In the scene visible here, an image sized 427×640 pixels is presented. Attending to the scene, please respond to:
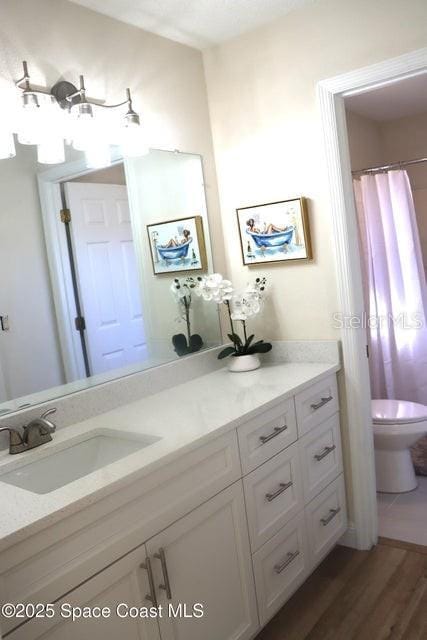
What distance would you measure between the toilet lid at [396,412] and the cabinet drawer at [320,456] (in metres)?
0.58

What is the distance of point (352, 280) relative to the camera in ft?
7.65

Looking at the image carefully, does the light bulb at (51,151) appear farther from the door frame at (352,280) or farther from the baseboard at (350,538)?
the baseboard at (350,538)

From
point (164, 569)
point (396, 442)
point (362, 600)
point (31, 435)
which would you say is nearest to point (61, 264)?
point (31, 435)

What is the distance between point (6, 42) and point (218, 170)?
1127mm

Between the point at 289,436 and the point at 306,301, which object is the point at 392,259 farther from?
the point at 289,436

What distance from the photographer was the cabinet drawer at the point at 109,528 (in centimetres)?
115

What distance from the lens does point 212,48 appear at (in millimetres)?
2533

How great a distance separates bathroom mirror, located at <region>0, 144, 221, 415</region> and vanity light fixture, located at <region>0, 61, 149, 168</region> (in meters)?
0.04

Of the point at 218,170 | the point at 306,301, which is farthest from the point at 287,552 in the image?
the point at 218,170

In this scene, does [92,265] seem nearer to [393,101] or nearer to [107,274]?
[107,274]

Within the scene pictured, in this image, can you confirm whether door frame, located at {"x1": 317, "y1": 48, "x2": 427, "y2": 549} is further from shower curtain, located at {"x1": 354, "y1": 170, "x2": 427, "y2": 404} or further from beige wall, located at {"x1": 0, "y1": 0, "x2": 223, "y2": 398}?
shower curtain, located at {"x1": 354, "y1": 170, "x2": 427, "y2": 404}

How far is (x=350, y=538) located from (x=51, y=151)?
82.2 inches

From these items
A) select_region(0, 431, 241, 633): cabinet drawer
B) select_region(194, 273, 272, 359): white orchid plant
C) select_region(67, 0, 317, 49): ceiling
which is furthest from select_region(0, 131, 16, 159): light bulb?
select_region(0, 431, 241, 633): cabinet drawer

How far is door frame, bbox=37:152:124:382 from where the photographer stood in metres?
1.88
